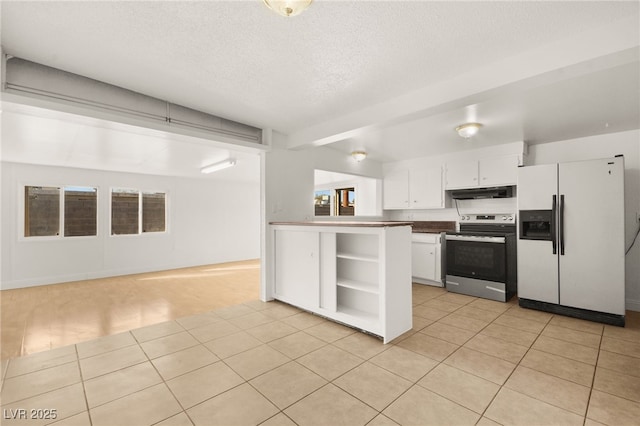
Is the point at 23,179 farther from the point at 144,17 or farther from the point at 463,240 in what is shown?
the point at 463,240

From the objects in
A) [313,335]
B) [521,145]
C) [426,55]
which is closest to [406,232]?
[313,335]

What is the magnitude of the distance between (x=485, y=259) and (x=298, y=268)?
2.76 m

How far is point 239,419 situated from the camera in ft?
5.64

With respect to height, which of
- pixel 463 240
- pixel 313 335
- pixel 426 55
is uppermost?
pixel 426 55

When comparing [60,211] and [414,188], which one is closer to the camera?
[414,188]

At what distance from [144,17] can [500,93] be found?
259 centimetres

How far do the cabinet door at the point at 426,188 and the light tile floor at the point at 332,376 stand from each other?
7.98ft

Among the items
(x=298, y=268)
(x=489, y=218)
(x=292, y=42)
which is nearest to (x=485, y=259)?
(x=489, y=218)

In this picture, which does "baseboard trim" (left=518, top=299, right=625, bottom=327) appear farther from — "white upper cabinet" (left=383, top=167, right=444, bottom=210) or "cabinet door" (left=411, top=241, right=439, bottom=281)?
"white upper cabinet" (left=383, top=167, right=444, bottom=210)

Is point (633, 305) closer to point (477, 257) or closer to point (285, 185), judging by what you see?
point (477, 257)

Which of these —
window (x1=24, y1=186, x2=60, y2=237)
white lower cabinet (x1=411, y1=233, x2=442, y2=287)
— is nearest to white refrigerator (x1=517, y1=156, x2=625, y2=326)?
white lower cabinet (x1=411, y1=233, x2=442, y2=287)

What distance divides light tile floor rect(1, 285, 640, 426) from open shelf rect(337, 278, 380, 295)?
1.50ft

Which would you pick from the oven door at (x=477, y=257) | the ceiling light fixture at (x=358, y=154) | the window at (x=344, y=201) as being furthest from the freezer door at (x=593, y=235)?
the window at (x=344, y=201)

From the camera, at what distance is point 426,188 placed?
530cm
